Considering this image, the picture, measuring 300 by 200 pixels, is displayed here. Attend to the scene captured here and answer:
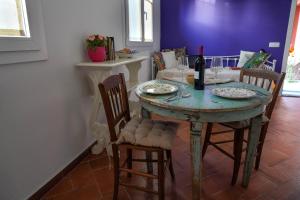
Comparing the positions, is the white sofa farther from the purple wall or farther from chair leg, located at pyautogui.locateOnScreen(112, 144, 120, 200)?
chair leg, located at pyautogui.locateOnScreen(112, 144, 120, 200)

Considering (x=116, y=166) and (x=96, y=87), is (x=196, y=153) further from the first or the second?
(x=96, y=87)

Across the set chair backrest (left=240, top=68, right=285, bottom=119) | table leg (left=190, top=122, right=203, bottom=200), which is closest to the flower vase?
table leg (left=190, top=122, right=203, bottom=200)

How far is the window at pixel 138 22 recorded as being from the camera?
3.07 m

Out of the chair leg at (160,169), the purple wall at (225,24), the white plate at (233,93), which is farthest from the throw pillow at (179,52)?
the chair leg at (160,169)

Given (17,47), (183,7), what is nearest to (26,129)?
(17,47)

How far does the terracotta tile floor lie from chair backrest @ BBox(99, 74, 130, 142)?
0.55 meters

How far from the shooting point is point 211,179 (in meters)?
1.77

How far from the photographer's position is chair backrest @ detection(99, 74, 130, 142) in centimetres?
128

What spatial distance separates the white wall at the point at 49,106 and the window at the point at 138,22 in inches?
35.3

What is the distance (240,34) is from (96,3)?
3.49m

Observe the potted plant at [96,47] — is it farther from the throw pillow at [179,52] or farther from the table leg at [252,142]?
the throw pillow at [179,52]

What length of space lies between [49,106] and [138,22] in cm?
242

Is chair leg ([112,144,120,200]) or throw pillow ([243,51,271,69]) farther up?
throw pillow ([243,51,271,69])

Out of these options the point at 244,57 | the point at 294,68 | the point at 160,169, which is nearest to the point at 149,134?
the point at 160,169
